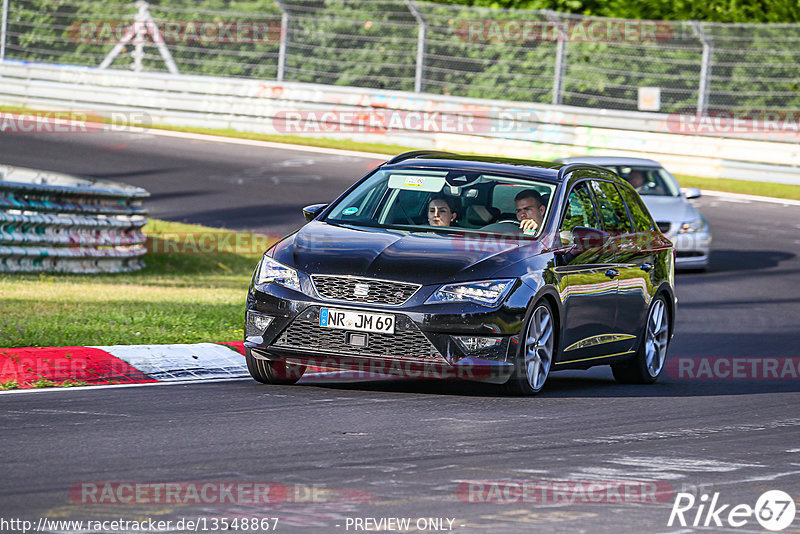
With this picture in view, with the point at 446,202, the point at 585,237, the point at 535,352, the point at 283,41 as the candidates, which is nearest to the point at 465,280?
the point at 535,352

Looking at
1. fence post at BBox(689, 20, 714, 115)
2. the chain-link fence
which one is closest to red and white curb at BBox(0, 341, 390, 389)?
fence post at BBox(689, 20, 714, 115)

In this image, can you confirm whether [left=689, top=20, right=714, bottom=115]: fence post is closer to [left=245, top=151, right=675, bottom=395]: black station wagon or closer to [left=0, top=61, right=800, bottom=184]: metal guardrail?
[left=0, top=61, right=800, bottom=184]: metal guardrail

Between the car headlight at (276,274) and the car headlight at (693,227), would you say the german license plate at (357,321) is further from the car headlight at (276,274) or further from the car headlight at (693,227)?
the car headlight at (693,227)

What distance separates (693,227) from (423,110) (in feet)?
36.8

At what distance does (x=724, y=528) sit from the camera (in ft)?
18.8

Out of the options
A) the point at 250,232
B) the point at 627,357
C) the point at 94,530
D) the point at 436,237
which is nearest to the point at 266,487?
the point at 94,530

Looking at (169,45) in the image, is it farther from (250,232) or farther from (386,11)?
(250,232)

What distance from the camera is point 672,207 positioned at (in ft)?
61.6

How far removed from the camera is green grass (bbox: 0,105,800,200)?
26.5 metres

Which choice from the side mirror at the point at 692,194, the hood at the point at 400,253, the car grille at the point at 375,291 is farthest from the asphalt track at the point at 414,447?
the side mirror at the point at 692,194

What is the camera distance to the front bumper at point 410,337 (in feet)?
28.0

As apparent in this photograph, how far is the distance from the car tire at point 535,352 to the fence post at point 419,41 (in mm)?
20203

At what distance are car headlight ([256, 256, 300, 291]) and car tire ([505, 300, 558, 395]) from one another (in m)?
1.44

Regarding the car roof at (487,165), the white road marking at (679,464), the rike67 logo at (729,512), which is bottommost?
the white road marking at (679,464)
